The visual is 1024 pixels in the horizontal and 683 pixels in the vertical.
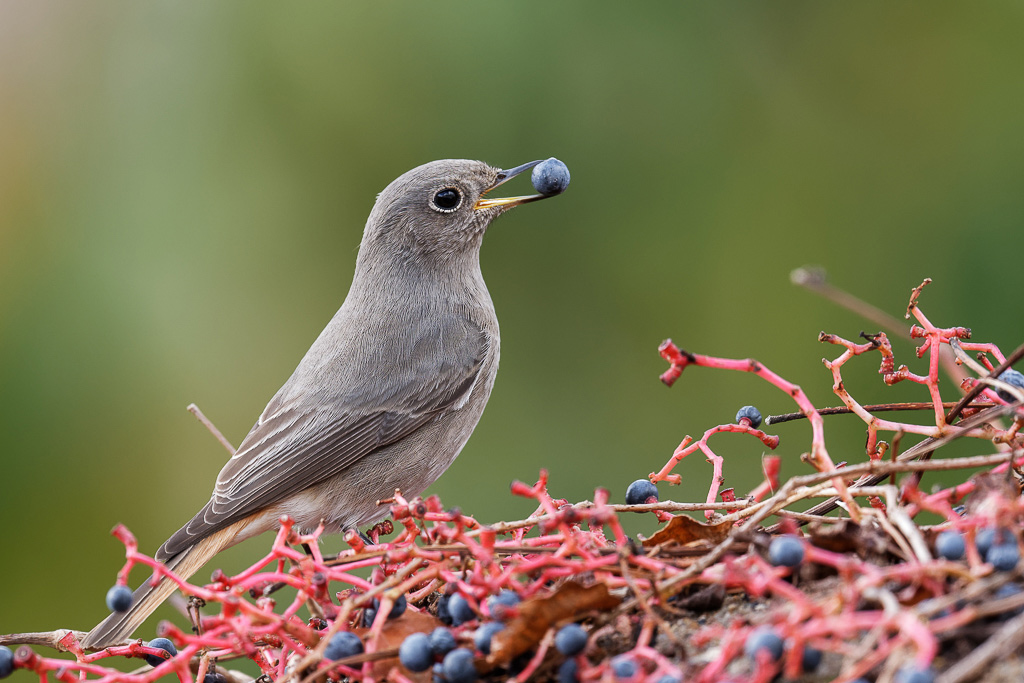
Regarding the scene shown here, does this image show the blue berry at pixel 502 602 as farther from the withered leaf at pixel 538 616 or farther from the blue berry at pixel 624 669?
the blue berry at pixel 624 669

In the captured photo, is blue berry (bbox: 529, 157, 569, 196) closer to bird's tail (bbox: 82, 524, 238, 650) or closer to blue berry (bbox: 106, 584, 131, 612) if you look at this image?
bird's tail (bbox: 82, 524, 238, 650)

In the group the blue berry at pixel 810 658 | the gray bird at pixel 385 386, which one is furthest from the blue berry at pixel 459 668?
the gray bird at pixel 385 386

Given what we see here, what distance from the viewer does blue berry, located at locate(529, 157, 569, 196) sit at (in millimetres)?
4258

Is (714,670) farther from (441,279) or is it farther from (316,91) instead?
(316,91)

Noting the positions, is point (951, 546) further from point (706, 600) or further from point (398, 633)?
point (398, 633)

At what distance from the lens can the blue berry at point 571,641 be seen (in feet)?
5.59

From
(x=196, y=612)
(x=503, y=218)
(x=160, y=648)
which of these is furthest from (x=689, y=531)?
(x=503, y=218)

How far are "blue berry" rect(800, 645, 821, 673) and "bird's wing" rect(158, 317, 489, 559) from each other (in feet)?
9.06

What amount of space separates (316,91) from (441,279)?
144cm

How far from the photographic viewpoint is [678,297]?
213 inches

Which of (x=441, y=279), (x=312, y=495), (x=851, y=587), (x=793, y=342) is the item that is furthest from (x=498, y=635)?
(x=793, y=342)

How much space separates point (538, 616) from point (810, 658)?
17.5 inches

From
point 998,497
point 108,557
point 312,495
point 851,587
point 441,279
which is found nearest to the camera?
point 851,587

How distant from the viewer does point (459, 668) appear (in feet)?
5.86
